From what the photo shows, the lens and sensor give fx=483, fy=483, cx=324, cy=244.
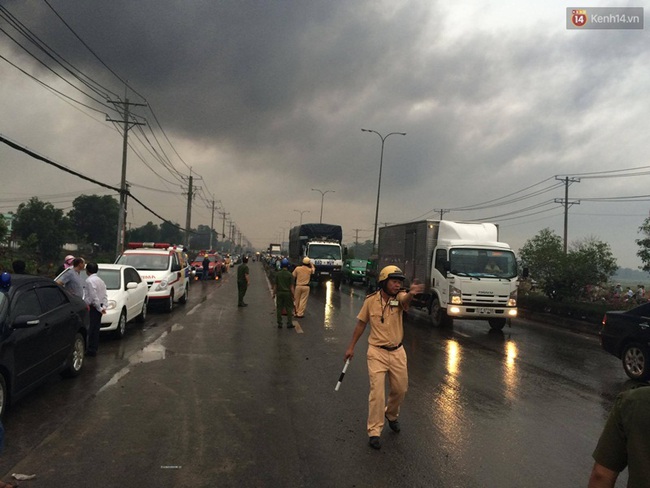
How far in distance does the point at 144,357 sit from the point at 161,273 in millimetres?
6664

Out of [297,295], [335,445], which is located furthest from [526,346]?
[335,445]

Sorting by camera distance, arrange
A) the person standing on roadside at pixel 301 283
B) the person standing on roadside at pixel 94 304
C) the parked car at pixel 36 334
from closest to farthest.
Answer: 1. the parked car at pixel 36 334
2. the person standing on roadside at pixel 94 304
3. the person standing on roadside at pixel 301 283

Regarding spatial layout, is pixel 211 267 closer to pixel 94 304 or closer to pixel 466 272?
pixel 466 272

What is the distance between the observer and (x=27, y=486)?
369 cm

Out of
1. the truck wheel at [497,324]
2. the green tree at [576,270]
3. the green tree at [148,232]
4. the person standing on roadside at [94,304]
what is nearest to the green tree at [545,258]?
the green tree at [576,270]

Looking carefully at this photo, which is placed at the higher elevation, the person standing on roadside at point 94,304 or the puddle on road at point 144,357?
the person standing on roadside at point 94,304

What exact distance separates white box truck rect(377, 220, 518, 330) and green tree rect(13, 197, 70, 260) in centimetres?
7570

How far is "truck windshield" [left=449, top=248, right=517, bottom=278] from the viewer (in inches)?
532

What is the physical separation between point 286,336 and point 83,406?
5912 mm

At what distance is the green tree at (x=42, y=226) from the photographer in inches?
3024

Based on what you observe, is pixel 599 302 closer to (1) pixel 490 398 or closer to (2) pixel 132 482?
(1) pixel 490 398

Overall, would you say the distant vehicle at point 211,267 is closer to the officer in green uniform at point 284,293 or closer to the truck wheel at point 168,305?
the truck wheel at point 168,305

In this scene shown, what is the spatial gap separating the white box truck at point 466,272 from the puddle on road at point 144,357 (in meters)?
7.58

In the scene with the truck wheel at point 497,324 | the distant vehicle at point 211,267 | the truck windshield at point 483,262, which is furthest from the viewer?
the distant vehicle at point 211,267
